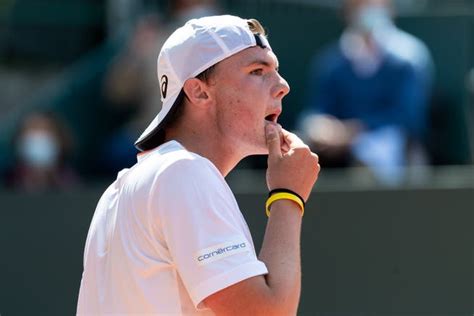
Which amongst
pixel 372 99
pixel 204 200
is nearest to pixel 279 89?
pixel 204 200

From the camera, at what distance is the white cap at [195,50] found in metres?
3.13

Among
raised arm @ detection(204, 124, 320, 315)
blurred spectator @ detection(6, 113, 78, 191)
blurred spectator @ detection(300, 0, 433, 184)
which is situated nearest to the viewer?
raised arm @ detection(204, 124, 320, 315)

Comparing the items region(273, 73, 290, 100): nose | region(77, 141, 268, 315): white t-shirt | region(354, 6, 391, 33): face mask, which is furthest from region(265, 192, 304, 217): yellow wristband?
region(354, 6, 391, 33): face mask

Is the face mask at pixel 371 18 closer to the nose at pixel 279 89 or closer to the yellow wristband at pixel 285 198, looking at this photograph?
the nose at pixel 279 89

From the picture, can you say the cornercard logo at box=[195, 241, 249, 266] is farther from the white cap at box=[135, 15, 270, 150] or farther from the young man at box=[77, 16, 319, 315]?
the white cap at box=[135, 15, 270, 150]

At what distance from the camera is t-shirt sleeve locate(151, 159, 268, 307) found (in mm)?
2787

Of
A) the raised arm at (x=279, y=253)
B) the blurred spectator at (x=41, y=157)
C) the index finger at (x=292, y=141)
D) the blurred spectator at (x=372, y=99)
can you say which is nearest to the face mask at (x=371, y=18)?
the blurred spectator at (x=372, y=99)

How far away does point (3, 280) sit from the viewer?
22.5ft

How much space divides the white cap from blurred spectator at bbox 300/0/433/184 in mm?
4305

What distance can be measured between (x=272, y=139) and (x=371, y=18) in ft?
17.1

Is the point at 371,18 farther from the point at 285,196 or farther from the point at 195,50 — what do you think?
the point at 285,196

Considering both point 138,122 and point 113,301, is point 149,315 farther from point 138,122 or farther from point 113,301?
point 138,122

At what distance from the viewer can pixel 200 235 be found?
2803mm

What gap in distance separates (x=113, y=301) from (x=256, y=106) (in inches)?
28.0
